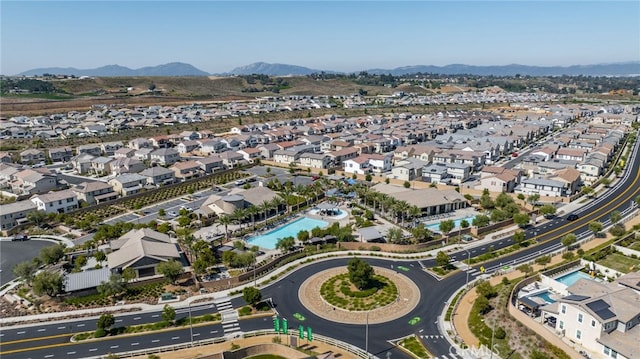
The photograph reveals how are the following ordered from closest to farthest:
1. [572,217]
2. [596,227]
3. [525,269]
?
[525,269] < [596,227] < [572,217]

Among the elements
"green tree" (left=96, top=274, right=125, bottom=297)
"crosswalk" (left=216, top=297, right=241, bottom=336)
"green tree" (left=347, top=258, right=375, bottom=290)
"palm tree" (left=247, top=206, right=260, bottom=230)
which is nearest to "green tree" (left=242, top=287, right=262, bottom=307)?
"crosswalk" (left=216, top=297, right=241, bottom=336)

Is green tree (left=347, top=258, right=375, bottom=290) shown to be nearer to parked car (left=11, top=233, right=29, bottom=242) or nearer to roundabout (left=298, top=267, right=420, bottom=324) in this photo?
roundabout (left=298, top=267, right=420, bottom=324)

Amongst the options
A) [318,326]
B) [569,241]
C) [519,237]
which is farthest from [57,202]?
[569,241]

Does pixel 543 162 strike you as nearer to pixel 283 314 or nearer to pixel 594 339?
pixel 594 339

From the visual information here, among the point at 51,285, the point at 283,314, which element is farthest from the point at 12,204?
the point at 283,314

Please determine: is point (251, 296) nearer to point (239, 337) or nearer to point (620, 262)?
point (239, 337)

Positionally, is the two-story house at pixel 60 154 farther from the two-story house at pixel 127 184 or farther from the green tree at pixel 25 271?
the green tree at pixel 25 271
